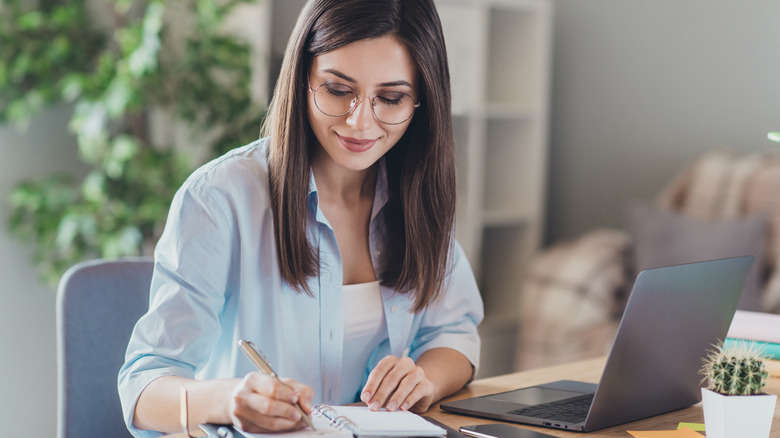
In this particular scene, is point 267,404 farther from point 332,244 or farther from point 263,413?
point 332,244

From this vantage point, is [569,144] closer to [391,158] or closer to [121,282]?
[391,158]

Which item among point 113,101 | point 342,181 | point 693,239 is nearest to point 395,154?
point 342,181

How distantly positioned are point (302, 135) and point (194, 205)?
19 centimetres

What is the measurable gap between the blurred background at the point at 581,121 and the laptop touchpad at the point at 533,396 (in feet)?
4.50

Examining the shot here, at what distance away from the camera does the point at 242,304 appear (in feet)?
3.96

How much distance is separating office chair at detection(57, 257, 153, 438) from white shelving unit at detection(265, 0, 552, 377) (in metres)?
1.93

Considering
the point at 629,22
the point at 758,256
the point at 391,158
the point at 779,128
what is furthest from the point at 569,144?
the point at 391,158

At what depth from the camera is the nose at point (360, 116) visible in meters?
1.18

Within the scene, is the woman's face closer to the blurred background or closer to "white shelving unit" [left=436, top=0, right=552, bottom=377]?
the blurred background

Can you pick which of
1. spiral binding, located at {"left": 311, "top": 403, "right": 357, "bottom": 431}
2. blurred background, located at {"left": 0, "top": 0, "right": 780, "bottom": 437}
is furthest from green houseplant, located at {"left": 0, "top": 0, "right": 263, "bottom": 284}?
spiral binding, located at {"left": 311, "top": 403, "right": 357, "bottom": 431}

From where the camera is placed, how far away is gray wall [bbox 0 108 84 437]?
243cm

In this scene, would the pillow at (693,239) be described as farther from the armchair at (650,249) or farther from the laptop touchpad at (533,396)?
the laptop touchpad at (533,396)

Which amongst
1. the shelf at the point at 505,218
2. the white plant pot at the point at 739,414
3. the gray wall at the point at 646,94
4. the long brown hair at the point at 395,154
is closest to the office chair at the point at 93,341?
the long brown hair at the point at 395,154

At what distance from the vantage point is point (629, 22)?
3.32m
